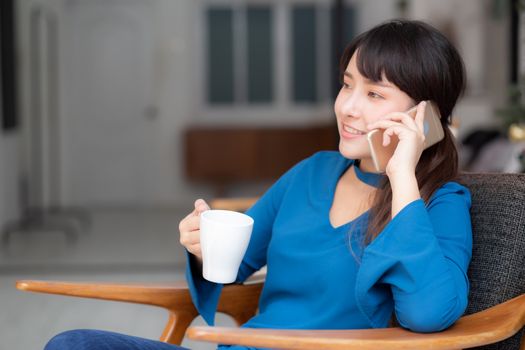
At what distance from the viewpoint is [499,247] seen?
5.02 ft

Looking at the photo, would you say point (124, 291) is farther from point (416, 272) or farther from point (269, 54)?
point (269, 54)

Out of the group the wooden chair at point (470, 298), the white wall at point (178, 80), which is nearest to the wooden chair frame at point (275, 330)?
the wooden chair at point (470, 298)

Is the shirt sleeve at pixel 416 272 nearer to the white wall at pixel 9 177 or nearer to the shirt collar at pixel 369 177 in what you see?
the shirt collar at pixel 369 177

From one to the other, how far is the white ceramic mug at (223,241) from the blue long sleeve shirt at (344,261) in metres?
0.20

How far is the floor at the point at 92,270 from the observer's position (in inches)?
142

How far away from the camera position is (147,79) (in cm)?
873

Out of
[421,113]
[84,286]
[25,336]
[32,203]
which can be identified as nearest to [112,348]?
[84,286]

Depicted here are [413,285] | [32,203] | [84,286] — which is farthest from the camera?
[32,203]

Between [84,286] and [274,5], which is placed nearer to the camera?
[84,286]

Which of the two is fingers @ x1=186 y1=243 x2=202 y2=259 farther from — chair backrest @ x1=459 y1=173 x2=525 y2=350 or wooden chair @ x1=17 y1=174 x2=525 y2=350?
chair backrest @ x1=459 y1=173 x2=525 y2=350

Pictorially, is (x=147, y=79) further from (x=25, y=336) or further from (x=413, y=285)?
(x=413, y=285)

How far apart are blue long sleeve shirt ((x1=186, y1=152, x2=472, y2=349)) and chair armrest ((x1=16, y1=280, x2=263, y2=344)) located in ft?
0.17

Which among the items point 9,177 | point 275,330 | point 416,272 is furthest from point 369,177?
point 9,177

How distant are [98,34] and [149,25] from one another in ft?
1.84
